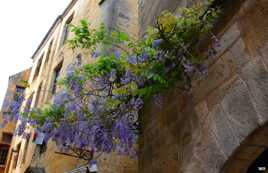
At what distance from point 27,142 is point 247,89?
995cm

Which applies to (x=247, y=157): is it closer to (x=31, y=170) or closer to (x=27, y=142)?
(x=31, y=170)

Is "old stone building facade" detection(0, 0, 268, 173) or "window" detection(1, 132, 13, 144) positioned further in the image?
"window" detection(1, 132, 13, 144)

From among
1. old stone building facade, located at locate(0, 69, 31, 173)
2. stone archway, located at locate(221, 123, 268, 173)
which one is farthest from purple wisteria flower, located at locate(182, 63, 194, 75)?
old stone building facade, located at locate(0, 69, 31, 173)

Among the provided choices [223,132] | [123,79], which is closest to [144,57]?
[123,79]

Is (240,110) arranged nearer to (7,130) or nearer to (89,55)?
(89,55)

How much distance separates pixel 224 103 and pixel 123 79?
1206mm

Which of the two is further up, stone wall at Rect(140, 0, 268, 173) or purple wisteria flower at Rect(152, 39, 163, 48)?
purple wisteria flower at Rect(152, 39, 163, 48)

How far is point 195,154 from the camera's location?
103 inches

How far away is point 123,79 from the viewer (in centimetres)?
327

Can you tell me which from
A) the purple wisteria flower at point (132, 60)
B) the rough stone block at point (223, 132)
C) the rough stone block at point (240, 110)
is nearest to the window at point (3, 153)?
the purple wisteria flower at point (132, 60)

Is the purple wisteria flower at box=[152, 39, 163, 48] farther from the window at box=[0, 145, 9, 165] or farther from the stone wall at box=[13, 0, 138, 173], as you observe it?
the window at box=[0, 145, 9, 165]

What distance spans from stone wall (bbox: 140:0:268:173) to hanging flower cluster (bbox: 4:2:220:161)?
0.22m

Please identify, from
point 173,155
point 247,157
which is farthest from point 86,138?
point 247,157

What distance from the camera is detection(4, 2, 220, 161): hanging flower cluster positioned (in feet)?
9.66
